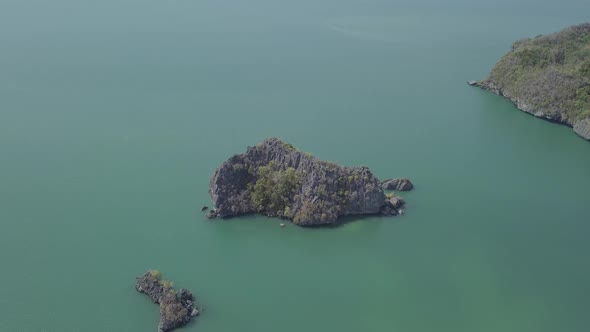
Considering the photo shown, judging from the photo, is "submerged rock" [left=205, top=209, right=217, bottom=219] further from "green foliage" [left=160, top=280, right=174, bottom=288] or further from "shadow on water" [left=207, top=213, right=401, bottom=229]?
"green foliage" [left=160, top=280, right=174, bottom=288]

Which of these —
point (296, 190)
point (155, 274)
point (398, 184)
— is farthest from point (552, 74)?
point (155, 274)

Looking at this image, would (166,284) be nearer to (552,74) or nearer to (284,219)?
(284,219)

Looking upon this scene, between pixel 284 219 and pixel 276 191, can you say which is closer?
pixel 276 191

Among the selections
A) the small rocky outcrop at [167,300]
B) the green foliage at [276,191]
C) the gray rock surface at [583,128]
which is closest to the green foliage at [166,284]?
the small rocky outcrop at [167,300]

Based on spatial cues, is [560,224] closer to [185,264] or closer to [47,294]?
[185,264]

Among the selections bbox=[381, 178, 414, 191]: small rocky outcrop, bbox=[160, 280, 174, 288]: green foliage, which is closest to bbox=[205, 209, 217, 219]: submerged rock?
bbox=[160, 280, 174, 288]: green foliage

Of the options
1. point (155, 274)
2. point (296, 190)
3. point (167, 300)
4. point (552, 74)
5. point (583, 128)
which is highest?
point (552, 74)
